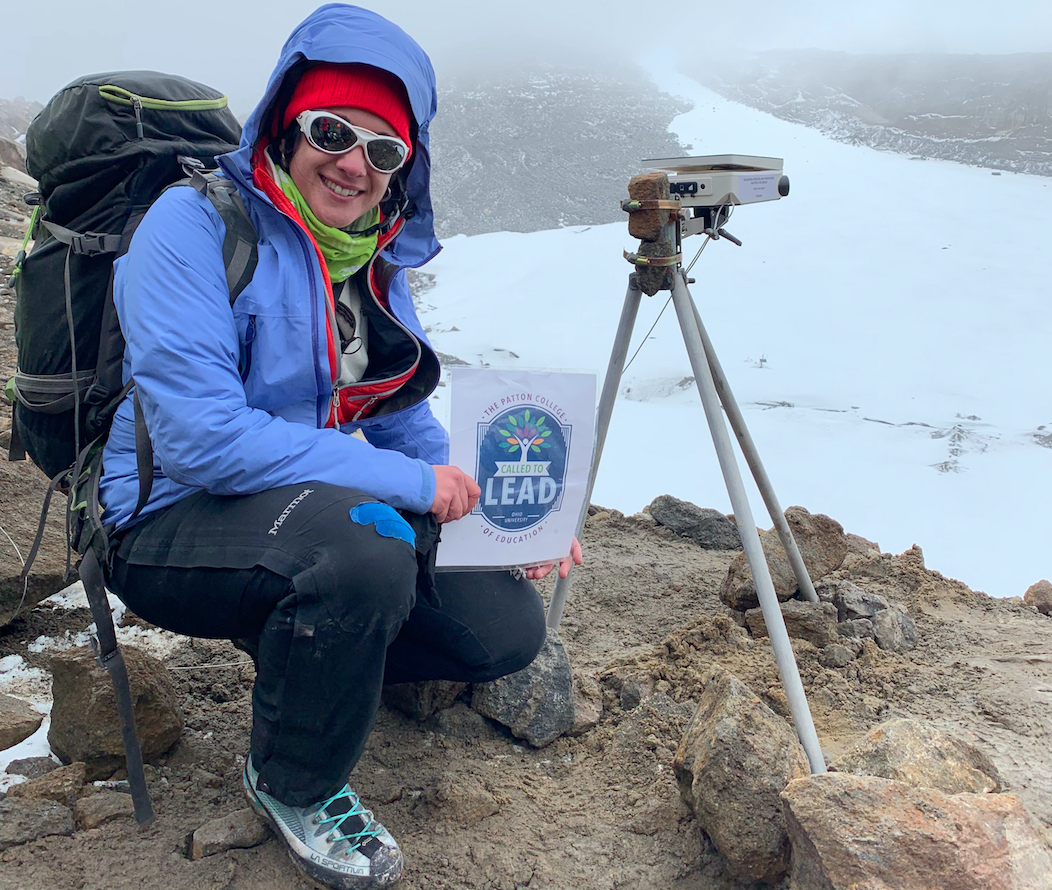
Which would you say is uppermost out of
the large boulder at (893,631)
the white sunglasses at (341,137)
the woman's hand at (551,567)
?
the white sunglasses at (341,137)

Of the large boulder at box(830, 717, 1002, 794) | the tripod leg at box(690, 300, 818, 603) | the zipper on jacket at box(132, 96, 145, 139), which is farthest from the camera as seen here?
the tripod leg at box(690, 300, 818, 603)

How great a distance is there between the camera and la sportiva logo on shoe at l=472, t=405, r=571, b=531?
4.95ft

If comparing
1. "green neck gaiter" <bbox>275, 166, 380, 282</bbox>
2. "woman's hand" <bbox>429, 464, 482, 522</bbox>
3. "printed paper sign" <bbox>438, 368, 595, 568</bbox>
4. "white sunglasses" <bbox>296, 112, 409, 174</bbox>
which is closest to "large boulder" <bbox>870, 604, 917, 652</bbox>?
"printed paper sign" <bbox>438, 368, 595, 568</bbox>

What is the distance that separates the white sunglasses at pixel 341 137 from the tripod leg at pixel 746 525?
808 millimetres

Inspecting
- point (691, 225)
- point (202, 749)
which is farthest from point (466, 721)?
point (691, 225)

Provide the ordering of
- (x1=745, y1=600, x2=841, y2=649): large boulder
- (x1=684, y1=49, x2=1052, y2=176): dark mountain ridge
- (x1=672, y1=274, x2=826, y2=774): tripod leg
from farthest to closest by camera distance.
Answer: (x1=684, y1=49, x2=1052, y2=176): dark mountain ridge, (x1=745, y1=600, x2=841, y2=649): large boulder, (x1=672, y1=274, x2=826, y2=774): tripod leg

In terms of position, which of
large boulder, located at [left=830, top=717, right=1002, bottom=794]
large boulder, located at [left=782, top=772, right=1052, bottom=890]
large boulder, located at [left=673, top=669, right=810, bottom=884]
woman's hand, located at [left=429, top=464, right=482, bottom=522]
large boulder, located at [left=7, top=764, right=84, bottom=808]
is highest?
woman's hand, located at [left=429, top=464, right=482, bottom=522]

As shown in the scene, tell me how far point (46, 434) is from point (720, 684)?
4.90 ft

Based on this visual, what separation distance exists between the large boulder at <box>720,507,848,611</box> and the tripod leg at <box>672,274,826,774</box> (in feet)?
2.41

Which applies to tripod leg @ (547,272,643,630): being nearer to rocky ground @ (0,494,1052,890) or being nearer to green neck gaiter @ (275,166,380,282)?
rocky ground @ (0,494,1052,890)

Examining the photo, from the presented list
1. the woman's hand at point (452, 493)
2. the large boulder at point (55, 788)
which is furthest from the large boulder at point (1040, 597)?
the large boulder at point (55, 788)

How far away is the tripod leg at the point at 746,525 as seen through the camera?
1.77 meters

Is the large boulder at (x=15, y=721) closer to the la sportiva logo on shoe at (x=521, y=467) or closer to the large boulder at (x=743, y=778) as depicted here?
the la sportiva logo on shoe at (x=521, y=467)

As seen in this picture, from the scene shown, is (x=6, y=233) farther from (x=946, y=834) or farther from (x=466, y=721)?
(x=946, y=834)
